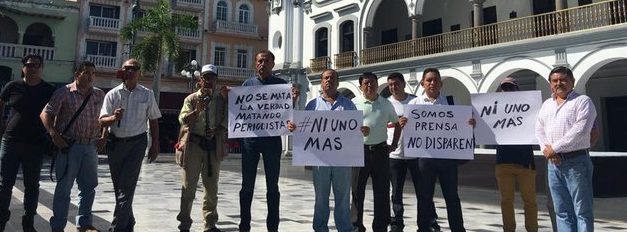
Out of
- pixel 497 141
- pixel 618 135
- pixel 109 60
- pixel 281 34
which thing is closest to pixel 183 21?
pixel 281 34

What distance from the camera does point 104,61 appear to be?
30969 millimetres

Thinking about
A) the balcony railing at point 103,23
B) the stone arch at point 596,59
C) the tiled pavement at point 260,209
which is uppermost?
the balcony railing at point 103,23

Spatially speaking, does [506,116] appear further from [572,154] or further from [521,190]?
[572,154]

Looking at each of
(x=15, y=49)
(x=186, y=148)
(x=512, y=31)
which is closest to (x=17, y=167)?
(x=186, y=148)

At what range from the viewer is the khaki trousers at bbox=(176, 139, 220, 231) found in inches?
204

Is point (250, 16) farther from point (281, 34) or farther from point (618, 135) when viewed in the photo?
point (618, 135)

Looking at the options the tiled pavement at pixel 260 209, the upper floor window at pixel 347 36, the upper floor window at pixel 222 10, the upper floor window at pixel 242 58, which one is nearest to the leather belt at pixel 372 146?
the tiled pavement at pixel 260 209

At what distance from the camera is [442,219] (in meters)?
7.24

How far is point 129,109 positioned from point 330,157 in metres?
2.22

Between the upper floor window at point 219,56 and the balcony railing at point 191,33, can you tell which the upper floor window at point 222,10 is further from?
the upper floor window at point 219,56

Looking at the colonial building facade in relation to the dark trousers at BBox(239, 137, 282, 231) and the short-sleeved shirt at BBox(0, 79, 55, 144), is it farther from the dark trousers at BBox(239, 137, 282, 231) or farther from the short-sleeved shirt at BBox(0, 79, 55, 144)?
the short-sleeved shirt at BBox(0, 79, 55, 144)

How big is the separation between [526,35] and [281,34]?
15.1m

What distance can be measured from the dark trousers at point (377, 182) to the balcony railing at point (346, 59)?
1831cm

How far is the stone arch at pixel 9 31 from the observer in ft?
92.0
